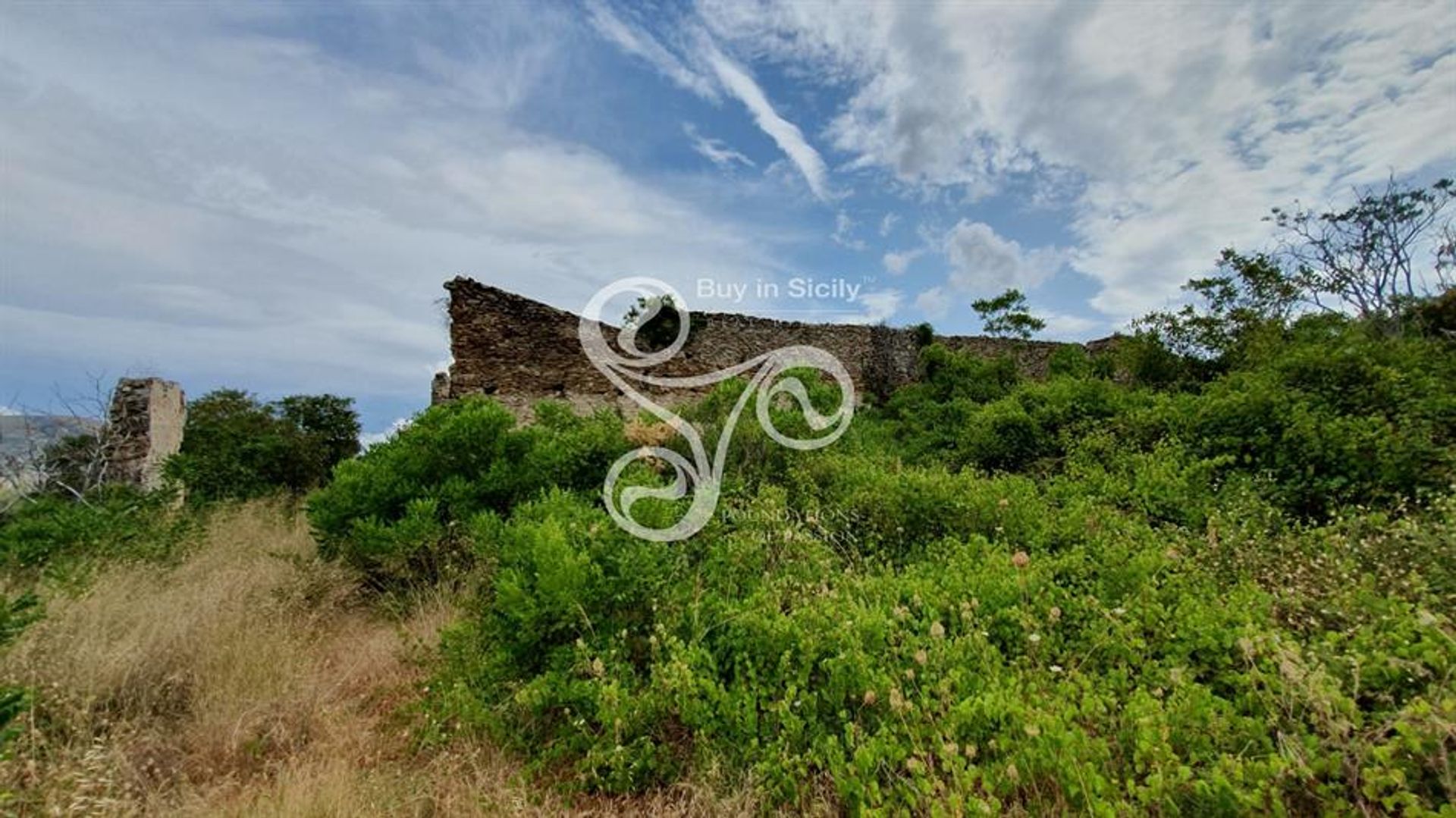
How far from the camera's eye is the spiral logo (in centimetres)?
379

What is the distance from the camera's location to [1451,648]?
1.74m

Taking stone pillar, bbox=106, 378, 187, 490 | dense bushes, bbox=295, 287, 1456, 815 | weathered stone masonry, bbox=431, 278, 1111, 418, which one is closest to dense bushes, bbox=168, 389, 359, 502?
stone pillar, bbox=106, 378, 187, 490

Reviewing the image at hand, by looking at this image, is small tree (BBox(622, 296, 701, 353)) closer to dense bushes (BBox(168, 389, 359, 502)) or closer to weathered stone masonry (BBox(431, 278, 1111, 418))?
weathered stone masonry (BBox(431, 278, 1111, 418))

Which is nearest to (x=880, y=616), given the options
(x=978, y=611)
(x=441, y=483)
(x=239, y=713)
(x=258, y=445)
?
(x=978, y=611)

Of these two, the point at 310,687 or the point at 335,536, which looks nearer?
the point at 310,687

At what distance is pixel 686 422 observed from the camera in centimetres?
621

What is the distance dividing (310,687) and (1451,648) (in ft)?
14.5

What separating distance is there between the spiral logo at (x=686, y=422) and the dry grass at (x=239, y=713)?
140 centimetres

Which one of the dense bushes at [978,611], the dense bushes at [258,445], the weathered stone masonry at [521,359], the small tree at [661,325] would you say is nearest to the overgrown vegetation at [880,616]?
the dense bushes at [978,611]

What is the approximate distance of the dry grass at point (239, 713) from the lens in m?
2.12

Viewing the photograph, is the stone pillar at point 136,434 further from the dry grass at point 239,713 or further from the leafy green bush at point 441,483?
the leafy green bush at point 441,483

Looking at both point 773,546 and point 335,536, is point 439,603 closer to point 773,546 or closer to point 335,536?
point 335,536

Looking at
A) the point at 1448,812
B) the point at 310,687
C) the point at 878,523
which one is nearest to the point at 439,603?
the point at 310,687

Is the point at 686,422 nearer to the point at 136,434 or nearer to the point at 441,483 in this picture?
the point at 441,483
